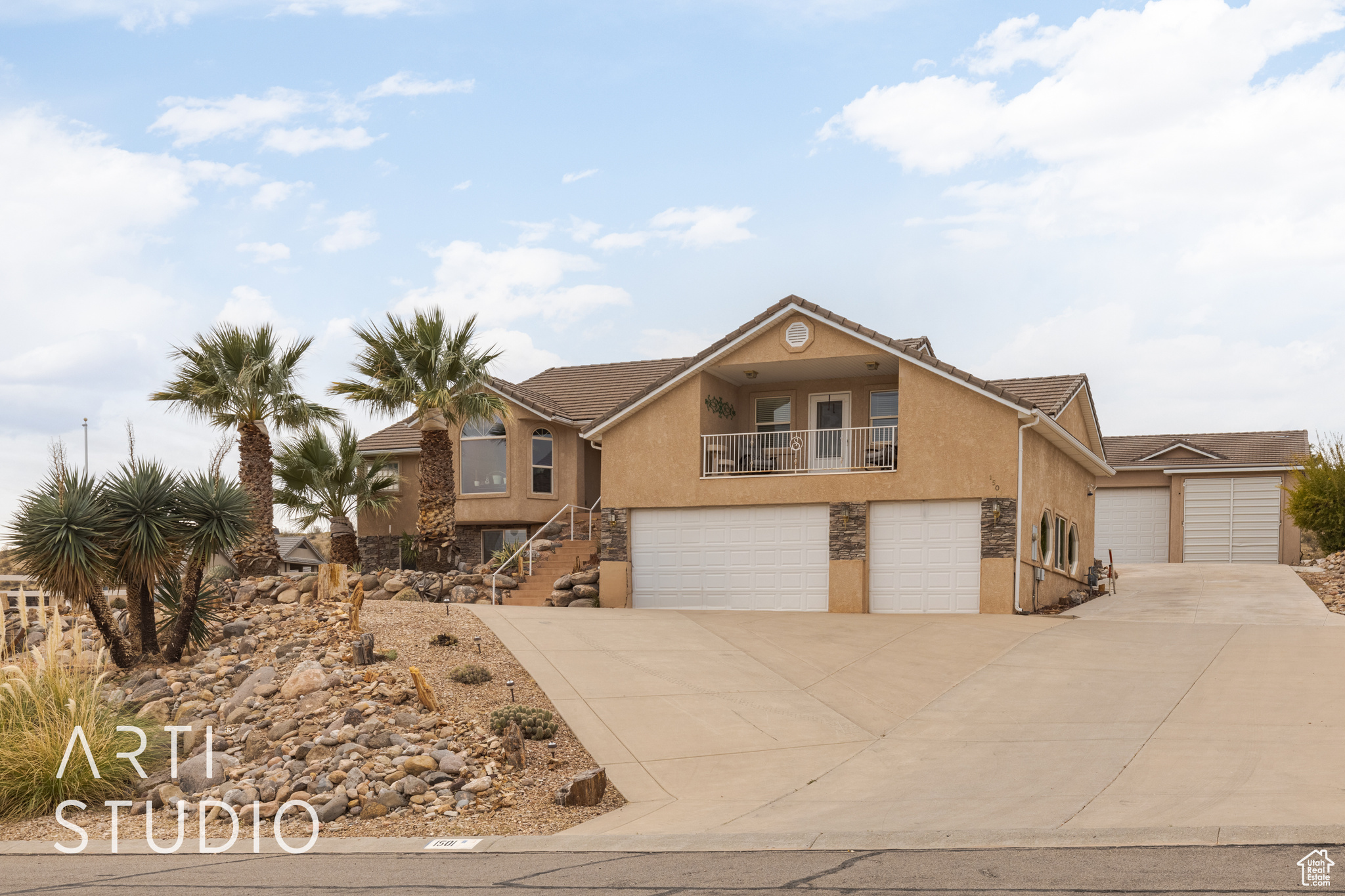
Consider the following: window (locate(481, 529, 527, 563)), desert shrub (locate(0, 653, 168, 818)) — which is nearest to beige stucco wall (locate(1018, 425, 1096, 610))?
window (locate(481, 529, 527, 563))

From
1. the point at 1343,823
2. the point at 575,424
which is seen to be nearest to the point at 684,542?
the point at 575,424

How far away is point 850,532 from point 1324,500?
13.9 m

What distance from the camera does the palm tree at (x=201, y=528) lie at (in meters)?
15.4

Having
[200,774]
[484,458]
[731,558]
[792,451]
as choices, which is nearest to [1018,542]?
[792,451]

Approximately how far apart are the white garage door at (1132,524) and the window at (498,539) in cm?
1757

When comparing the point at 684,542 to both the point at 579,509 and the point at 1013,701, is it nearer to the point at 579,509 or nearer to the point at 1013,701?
the point at 579,509

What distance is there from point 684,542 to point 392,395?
758cm

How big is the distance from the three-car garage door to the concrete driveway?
1549cm

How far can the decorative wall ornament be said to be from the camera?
2405 cm

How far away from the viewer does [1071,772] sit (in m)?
10.5

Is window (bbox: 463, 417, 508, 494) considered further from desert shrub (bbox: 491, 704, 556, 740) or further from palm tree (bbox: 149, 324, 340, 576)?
desert shrub (bbox: 491, 704, 556, 740)

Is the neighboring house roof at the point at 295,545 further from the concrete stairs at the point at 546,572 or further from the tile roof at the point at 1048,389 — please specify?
the tile roof at the point at 1048,389

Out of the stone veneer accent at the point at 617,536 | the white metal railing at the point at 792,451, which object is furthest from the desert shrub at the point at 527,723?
the stone veneer accent at the point at 617,536

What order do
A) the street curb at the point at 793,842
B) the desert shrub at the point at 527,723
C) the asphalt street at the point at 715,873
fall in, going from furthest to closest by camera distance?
the desert shrub at the point at 527,723, the street curb at the point at 793,842, the asphalt street at the point at 715,873
